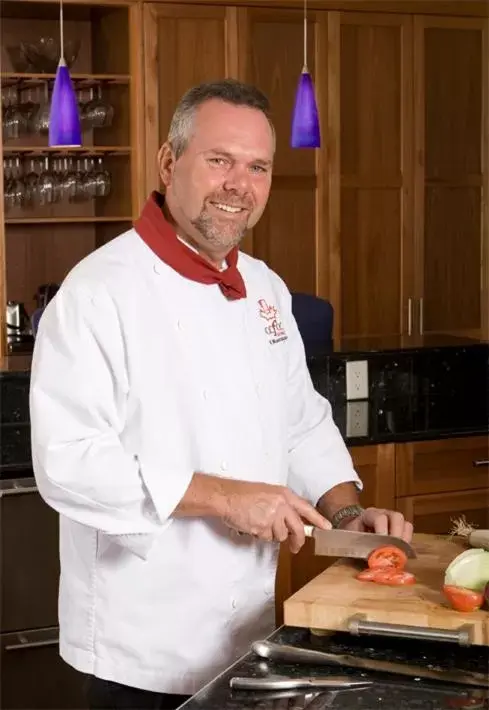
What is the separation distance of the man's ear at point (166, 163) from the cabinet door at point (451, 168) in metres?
3.61

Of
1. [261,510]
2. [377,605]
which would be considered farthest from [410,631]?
[261,510]

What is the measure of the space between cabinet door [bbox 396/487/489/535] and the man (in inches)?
58.8

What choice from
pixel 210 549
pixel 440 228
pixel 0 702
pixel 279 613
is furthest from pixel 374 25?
pixel 210 549

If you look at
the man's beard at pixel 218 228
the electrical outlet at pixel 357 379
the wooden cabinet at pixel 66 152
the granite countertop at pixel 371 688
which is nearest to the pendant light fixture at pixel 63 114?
the electrical outlet at pixel 357 379

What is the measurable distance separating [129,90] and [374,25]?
1122 mm

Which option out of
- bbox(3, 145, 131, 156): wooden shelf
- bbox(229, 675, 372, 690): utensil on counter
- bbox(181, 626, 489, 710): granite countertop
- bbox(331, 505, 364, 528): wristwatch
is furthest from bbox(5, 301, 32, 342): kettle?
bbox(229, 675, 372, 690): utensil on counter

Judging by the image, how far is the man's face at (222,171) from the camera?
1.88 meters

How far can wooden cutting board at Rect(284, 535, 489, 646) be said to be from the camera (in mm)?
1566

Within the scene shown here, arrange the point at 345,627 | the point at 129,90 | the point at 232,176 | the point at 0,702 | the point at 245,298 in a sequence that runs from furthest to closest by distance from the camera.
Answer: the point at 129,90
the point at 0,702
the point at 245,298
the point at 232,176
the point at 345,627

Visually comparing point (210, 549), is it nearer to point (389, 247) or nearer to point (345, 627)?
point (345, 627)

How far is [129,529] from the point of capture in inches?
67.6

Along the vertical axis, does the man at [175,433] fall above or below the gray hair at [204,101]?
below

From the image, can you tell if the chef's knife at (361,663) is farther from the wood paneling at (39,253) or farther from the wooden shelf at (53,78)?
the wood paneling at (39,253)

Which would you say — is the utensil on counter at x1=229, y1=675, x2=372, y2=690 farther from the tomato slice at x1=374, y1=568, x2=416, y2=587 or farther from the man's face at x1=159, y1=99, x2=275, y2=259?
the man's face at x1=159, y1=99, x2=275, y2=259
